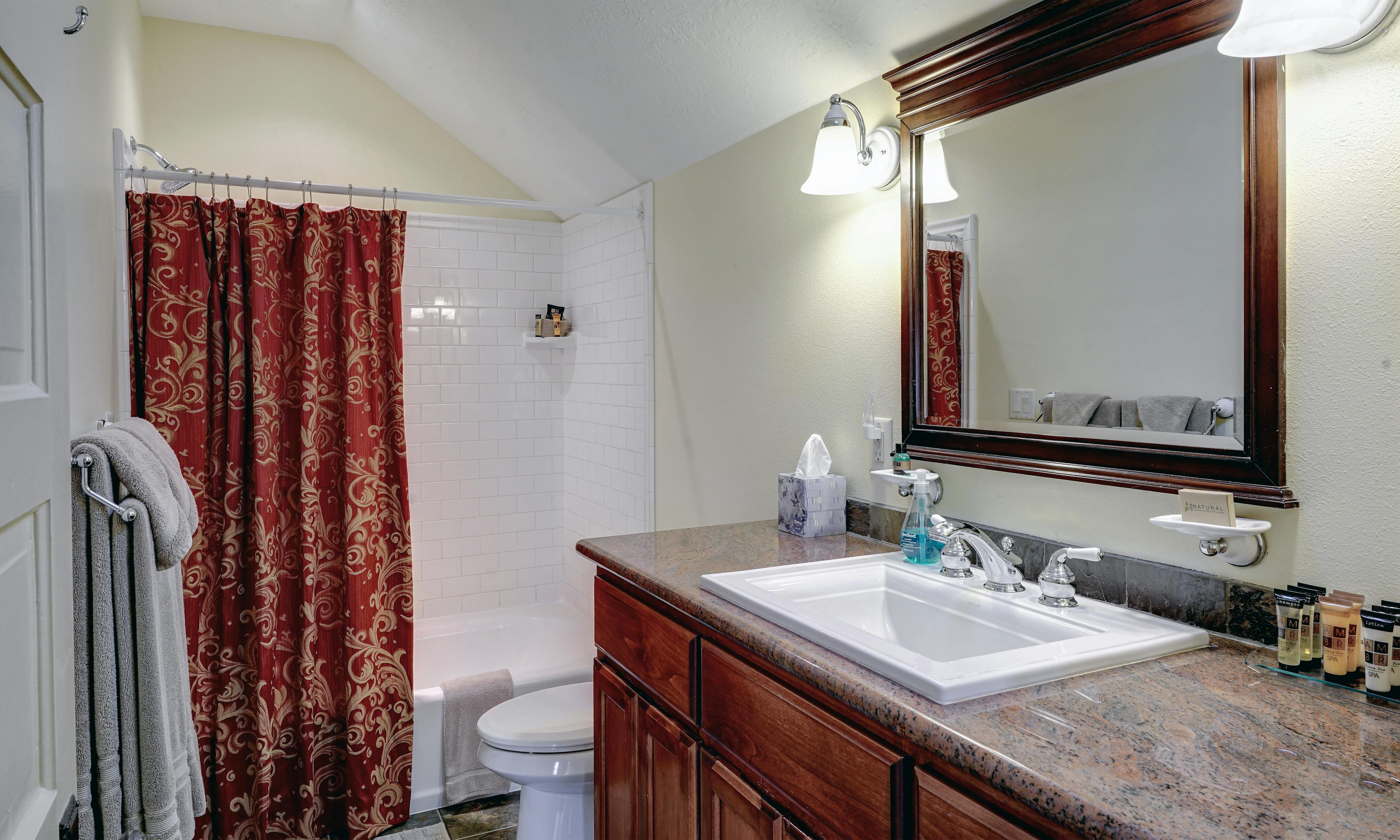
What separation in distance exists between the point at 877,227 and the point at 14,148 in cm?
155

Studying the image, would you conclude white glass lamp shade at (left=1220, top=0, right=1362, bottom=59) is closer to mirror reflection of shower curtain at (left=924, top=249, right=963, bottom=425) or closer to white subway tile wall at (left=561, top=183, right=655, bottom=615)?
mirror reflection of shower curtain at (left=924, top=249, right=963, bottom=425)

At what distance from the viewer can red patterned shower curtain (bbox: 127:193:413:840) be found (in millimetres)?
2447

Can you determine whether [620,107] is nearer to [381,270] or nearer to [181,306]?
[381,270]

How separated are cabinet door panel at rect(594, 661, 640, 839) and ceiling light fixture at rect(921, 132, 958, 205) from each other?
122 cm

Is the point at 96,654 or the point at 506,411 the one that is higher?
the point at 506,411

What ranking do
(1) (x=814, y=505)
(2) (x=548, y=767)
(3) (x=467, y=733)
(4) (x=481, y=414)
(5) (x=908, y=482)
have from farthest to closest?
(4) (x=481, y=414), (3) (x=467, y=733), (2) (x=548, y=767), (1) (x=814, y=505), (5) (x=908, y=482)

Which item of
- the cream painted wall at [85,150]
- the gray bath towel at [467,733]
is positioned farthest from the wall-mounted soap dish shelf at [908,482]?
the gray bath towel at [467,733]

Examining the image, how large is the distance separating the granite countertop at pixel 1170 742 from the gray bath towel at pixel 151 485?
2.97 feet

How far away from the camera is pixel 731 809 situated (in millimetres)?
1336

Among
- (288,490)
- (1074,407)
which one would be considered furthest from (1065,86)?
(288,490)

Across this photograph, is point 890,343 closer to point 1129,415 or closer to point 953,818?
point 1129,415

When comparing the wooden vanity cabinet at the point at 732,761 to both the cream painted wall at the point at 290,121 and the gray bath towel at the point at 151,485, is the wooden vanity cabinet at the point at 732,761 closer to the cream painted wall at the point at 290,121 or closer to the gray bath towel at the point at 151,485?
the gray bath towel at the point at 151,485

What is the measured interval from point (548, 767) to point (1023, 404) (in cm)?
154

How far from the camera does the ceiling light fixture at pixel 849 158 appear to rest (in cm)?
179
